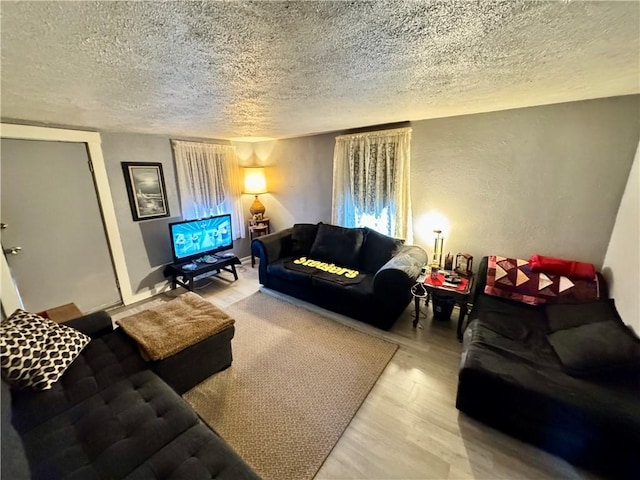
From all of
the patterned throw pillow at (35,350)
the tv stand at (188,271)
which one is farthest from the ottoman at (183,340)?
the tv stand at (188,271)

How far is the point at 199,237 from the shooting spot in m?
3.58

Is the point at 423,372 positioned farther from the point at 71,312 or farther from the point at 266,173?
the point at 266,173

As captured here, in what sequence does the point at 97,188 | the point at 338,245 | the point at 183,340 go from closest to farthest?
the point at 183,340
the point at 97,188
the point at 338,245

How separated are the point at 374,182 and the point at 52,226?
3.59 metres

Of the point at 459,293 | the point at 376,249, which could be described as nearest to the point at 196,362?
the point at 376,249

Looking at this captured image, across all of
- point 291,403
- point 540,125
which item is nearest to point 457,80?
point 540,125

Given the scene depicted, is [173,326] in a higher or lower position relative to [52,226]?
lower

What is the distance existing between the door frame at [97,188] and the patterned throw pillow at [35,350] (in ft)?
3.84

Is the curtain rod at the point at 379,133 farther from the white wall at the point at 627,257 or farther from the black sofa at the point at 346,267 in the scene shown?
the white wall at the point at 627,257

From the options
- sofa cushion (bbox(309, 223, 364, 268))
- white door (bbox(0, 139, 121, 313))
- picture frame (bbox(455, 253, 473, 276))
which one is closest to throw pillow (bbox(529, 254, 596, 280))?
picture frame (bbox(455, 253, 473, 276))

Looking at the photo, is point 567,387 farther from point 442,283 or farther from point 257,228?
point 257,228

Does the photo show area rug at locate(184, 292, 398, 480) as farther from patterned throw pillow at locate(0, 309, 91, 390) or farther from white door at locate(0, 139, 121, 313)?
white door at locate(0, 139, 121, 313)

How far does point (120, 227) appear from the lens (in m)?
3.07

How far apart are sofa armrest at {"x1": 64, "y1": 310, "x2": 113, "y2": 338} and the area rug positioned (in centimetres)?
84
